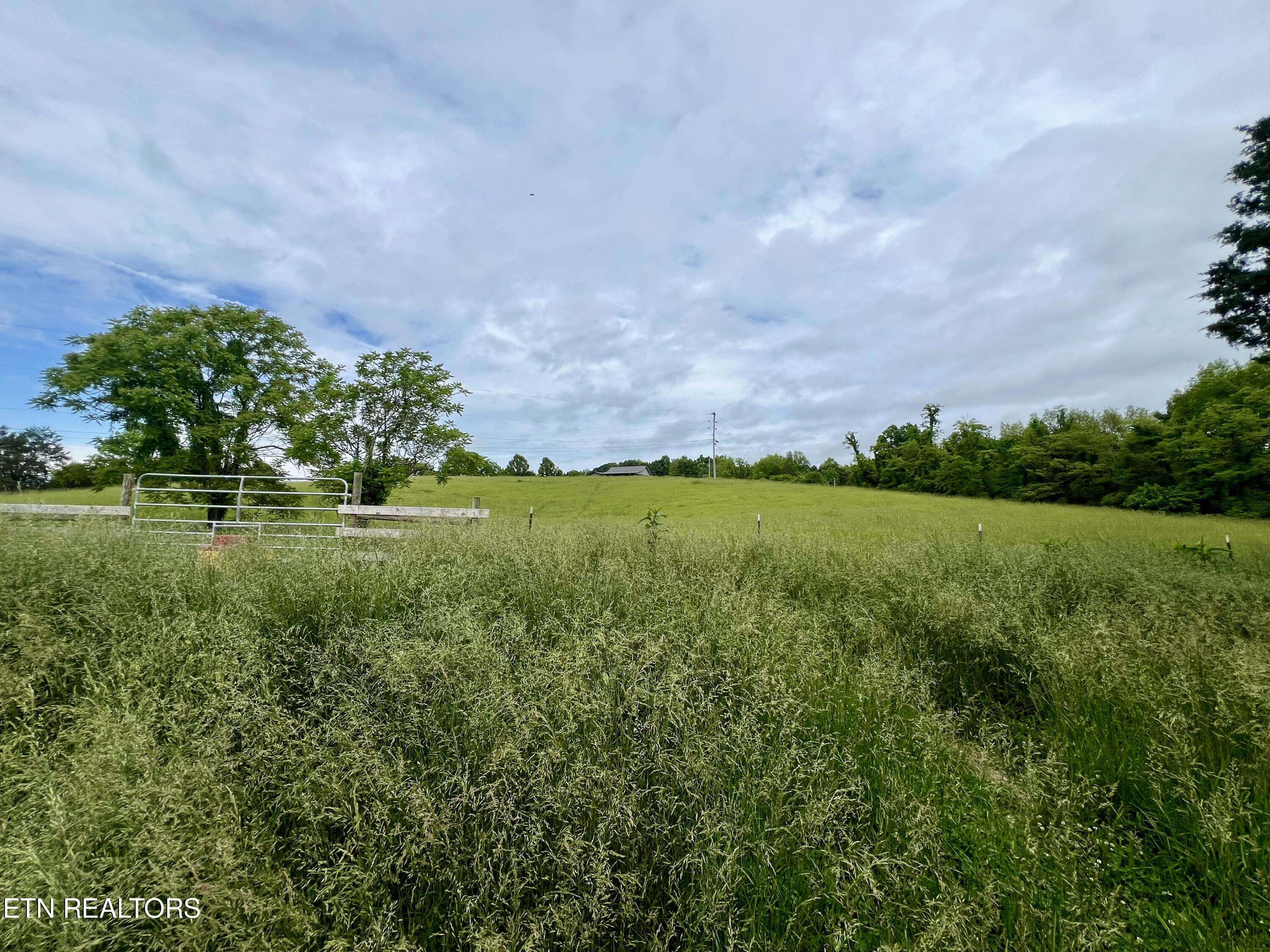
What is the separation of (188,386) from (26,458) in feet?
71.8

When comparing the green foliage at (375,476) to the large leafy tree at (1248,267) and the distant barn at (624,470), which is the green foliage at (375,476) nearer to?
the large leafy tree at (1248,267)

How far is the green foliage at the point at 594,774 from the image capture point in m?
1.91

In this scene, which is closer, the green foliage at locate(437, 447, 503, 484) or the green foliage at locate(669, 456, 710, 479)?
the green foliage at locate(437, 447, 503, 484)

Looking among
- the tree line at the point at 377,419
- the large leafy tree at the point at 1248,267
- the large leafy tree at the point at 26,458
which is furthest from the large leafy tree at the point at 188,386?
the large leafy tree at the point at 1248,267

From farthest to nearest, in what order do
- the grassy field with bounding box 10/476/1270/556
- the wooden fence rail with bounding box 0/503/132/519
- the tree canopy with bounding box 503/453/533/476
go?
the tree canopy with bounding box 503/453/533/476
the grassy field with bounding box 10/476/1270/556
the wooden fence rail with bounding box 0/503/132/519

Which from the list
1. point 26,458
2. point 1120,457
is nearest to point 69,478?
point 26,458

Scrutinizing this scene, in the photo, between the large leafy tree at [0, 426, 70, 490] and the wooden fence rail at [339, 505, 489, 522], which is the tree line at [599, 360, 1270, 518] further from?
the large leafy tree at [0, 426, 70, 490]

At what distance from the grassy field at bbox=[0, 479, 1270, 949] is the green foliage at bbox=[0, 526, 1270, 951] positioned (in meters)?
0.02

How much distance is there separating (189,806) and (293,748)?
50cm

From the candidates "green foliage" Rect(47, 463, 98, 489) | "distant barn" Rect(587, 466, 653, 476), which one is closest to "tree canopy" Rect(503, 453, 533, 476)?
"distant barn" Rect(587, 466, 653, 476)

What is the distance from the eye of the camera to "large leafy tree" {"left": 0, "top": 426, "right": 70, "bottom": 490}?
2698cm

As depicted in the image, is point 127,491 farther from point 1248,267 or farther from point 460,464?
point 1248,267

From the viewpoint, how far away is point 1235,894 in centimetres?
219

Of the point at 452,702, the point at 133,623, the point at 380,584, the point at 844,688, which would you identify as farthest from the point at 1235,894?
the point at 133,623
